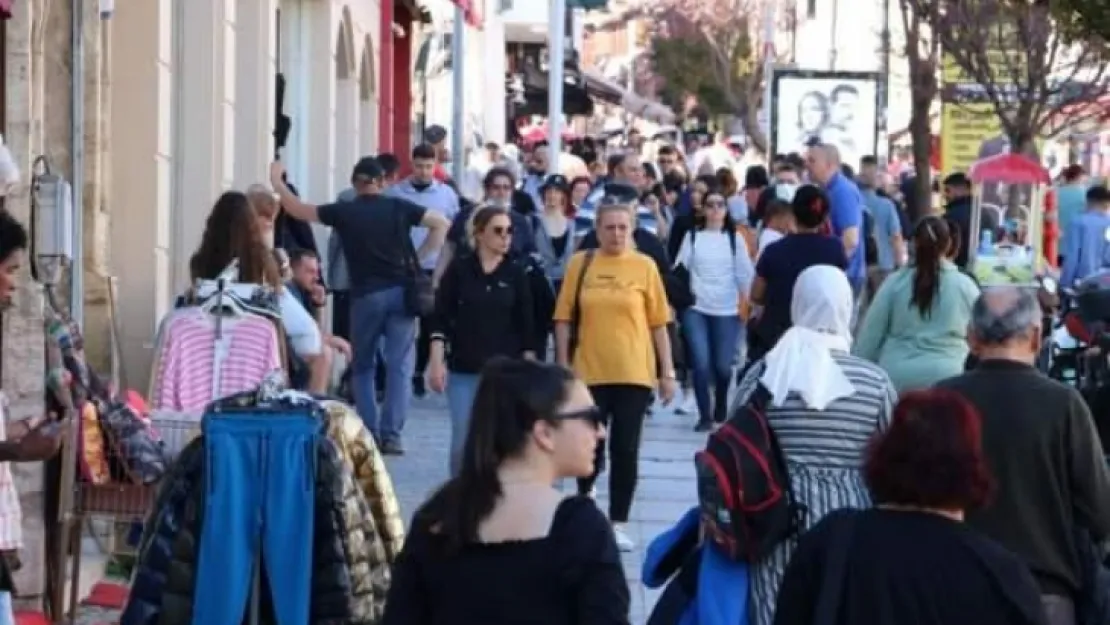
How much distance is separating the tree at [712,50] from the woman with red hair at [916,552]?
226 ft

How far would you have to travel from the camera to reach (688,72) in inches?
3184

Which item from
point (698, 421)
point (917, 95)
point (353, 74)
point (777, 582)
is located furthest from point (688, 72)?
→ point (777, 582)

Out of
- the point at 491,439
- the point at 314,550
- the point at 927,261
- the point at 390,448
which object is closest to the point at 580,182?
the point at 390,448

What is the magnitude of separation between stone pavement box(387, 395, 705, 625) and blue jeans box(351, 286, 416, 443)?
0.26 meters

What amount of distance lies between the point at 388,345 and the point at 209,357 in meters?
5.80

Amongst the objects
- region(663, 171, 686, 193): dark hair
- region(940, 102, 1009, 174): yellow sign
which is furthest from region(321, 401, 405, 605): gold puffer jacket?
region(940, 102, 1009, 174): yellow sign

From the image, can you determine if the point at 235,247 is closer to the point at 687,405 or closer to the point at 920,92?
the point at 687,405

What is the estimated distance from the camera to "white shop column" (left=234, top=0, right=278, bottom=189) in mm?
16766

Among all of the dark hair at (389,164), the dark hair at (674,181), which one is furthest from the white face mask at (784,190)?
the dark hair at (674,181)

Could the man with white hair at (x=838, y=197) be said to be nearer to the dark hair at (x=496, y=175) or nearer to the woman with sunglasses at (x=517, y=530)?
the dark hair at (x=496, y=175)

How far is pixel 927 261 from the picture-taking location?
10805mm

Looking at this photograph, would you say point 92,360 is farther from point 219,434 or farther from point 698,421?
point 698,421

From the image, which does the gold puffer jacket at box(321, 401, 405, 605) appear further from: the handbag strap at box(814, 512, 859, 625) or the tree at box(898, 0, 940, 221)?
the tree at box(898, 0, 940, 221)

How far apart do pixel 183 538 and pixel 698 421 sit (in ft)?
33.7
